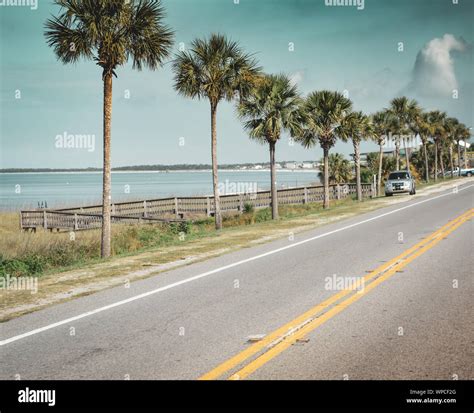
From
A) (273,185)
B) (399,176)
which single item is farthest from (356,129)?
(273,185)

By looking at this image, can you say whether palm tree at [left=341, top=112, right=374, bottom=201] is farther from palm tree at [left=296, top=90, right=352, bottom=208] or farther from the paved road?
the paved road

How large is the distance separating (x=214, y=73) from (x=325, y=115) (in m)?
11.9

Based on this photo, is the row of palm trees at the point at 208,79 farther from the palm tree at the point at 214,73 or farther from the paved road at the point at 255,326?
the paved road at the point at 255,326

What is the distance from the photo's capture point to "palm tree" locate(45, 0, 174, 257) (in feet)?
53.8

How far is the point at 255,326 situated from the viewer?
691 centimetres

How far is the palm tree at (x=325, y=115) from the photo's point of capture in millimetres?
33688

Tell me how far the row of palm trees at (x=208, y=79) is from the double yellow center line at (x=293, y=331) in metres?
9.39

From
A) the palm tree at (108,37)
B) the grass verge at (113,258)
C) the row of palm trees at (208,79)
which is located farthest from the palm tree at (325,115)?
the palm tree at (108,37)

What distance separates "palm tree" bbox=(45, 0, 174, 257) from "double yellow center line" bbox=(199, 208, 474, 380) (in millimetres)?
9473

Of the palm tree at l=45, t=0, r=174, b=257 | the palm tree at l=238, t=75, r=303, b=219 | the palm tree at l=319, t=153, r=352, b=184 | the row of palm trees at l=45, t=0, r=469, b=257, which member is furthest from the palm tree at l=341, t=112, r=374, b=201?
the palm tree at l=45, t=0, r=174, b=257

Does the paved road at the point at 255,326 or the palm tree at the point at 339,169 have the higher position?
the palm tree at the point at 339,169

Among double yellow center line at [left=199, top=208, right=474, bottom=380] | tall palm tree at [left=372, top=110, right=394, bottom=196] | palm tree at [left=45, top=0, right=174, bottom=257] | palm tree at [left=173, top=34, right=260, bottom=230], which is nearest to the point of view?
double yellow center line at [left=199, top=208, right=474, bottom=380]

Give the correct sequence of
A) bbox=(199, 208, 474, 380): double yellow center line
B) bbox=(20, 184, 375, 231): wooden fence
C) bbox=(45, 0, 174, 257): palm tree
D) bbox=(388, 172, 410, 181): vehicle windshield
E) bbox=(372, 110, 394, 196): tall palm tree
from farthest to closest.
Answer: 1. bbox=(372, 110, 394, 196): tall palm tree
2. bbox=(388, 172, 410, 181): vehicle windshield
3. bbox=(20, 184, 375, 231): wooden fence
4. bbox=(45, 0, 174, 257): palm tree
5. bbox=(199, 208, 474, 380): double yellow center line
